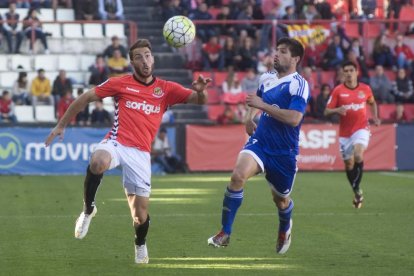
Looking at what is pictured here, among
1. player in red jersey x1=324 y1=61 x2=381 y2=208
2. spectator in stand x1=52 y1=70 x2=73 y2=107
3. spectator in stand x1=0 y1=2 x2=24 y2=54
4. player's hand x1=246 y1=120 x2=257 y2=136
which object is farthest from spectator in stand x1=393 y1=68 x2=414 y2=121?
player's hand x1=246 y1=120 x2=257 y2=136

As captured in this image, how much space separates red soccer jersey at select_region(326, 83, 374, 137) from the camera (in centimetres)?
1894

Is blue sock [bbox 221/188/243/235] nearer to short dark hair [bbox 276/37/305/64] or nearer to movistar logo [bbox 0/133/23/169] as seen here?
short dark hair [bbox 276/37/305/64]

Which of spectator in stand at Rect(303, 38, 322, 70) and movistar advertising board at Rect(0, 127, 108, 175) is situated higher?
spectator in stand at Rect(303, 38, 322, 70)

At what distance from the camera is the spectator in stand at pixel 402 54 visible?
32156 mm

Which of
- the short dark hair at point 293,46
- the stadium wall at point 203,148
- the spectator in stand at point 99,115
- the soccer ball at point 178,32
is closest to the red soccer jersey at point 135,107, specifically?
the short dark hair at point 293,46

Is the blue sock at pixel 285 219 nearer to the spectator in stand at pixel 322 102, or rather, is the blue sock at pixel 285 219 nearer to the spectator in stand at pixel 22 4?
the spectator in stand at pixel 322 102

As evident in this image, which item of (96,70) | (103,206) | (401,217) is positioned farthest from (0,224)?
(96,70)

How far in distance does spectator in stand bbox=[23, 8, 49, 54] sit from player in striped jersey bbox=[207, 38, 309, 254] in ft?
62.6

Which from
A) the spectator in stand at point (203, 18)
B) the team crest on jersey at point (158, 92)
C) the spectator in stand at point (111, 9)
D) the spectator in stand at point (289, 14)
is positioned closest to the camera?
the team crest on jersey at point (158, 92)

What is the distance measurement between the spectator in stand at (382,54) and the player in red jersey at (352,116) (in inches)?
520

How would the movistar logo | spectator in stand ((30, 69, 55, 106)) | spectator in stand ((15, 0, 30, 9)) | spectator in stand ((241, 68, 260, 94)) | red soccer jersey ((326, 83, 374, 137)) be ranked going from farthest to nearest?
spectator in stand ((15, 0, 30, 9))
spectator in stand ((241, 68, 260, 94))
spectator in stand ((30, 69, 55, 106))
the movistar logo
red soccer jersey ((326, 83, 374, 137))

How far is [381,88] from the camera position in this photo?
3084cm

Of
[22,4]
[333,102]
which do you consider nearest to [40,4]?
[22,4]

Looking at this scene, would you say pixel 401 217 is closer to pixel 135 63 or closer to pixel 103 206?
pixel 103 206
